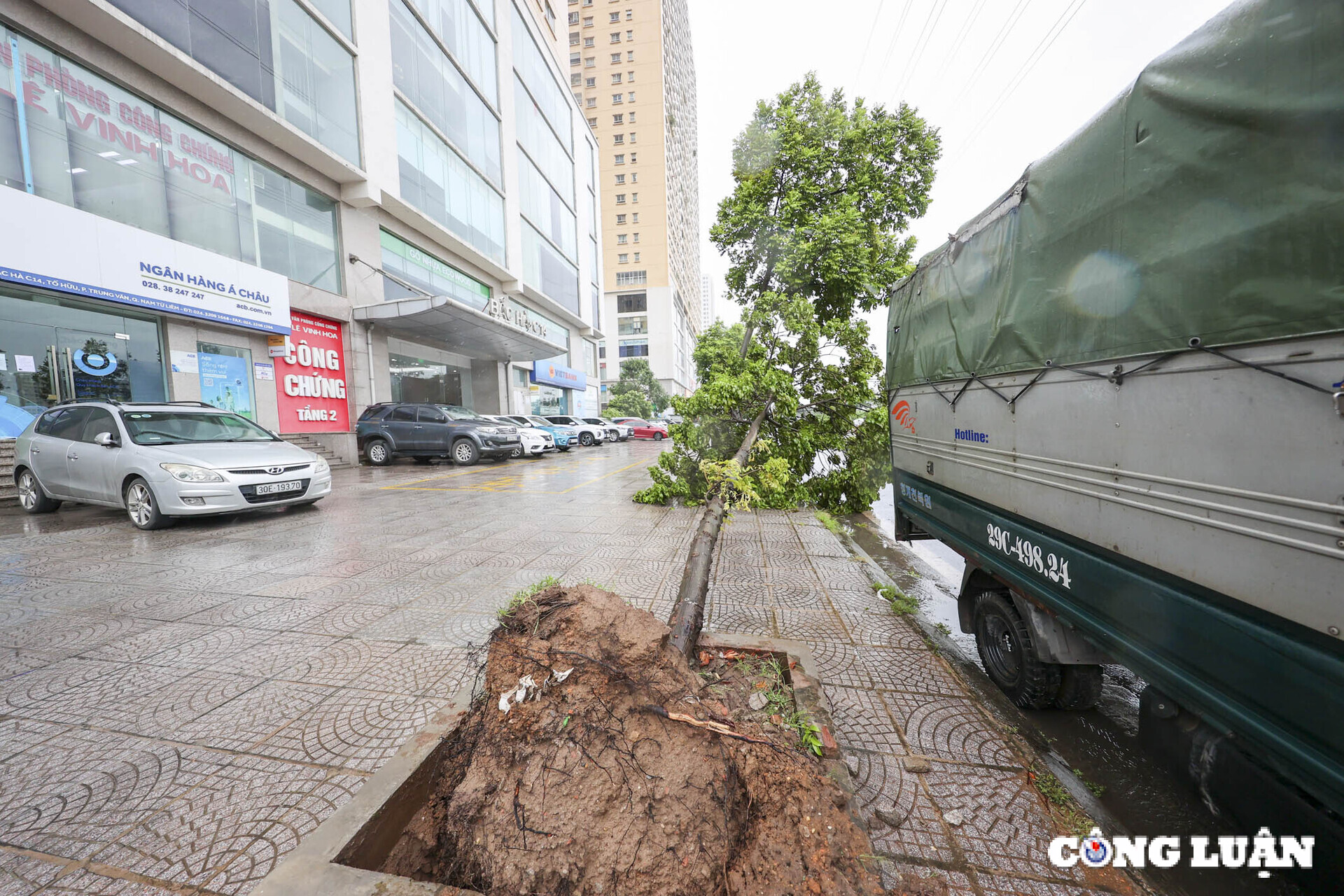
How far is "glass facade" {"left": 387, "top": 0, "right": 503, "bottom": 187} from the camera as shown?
56.6 feet

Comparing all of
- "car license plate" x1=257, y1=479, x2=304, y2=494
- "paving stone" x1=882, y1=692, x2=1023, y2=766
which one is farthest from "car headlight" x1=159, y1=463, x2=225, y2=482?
"paving stone" x1=882, y1=692, x2=1023, y2=766

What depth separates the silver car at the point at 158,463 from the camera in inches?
244

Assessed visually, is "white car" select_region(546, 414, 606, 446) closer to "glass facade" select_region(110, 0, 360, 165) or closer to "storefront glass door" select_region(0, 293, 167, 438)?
"glass facade" select_region(110, 0, 360, 165)

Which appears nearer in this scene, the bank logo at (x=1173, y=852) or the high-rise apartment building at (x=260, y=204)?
the bank logo at (x=1173, y=852)

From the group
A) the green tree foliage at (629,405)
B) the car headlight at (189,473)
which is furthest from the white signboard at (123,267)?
the green tree foliage at (629,405)

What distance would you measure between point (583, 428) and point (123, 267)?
1668 centimetres

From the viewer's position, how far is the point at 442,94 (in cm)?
1941

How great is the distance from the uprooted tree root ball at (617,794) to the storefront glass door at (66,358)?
45.8ft

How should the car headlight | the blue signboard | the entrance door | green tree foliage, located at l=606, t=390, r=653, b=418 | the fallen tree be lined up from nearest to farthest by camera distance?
the car headlight → the fallen tree → the entrance door → the blue signboard → green tree foliage, located at l=606, t=390, r=653, b=418

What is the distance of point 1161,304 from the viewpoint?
5.68 feet

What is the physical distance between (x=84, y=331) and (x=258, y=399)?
11.4 feet

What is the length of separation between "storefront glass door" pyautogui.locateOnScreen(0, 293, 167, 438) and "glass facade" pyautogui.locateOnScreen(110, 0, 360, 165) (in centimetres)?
627

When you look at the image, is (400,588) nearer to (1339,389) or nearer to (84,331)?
(1339,389)

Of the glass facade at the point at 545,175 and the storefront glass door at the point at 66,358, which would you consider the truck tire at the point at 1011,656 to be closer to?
the storefront glass door at the point at 66,358
